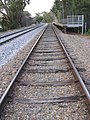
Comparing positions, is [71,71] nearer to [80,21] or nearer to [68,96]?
[68,96]

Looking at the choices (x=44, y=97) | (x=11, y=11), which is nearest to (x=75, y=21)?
(x=11, y=11)

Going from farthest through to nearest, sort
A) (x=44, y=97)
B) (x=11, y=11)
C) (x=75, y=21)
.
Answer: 1. (x=11, y=11)
2. (x=75, y=21)
3. (x=44, y=97)

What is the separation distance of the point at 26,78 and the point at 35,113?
2610mm

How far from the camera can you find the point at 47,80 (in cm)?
749

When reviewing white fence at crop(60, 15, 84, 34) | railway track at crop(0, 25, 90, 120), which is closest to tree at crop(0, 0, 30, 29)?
white fence at crop(60, 15, 84, 34)

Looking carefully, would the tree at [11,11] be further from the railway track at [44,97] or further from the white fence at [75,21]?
the railway track at [44,97]

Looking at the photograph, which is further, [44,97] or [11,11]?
[11,11]

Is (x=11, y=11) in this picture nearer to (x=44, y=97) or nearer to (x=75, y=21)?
(x=75, y=21)

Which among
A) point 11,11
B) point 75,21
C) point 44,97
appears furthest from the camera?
point 11,11

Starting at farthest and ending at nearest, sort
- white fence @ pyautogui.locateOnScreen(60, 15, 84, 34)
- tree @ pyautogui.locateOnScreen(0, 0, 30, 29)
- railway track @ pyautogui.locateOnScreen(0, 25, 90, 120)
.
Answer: tree @ pyautogui.locateOnScreen(0, 0, 30, 29), white fence @ pyautogui.locateOnScreen(60, 15, 84, 34), railway track @ pyautogui.locateOnScreen(0, 25, 90, 120)

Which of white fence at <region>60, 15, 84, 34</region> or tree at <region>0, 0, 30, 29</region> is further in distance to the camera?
tree at <region>0, 0, 30, 29</region>

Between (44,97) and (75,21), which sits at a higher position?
(44,97)

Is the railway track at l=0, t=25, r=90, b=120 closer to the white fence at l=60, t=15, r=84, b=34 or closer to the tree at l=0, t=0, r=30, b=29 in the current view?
the white fence at l=60, t=15, r=84, b=34

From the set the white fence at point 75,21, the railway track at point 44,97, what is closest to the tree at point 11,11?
the white fence at point 75,21
